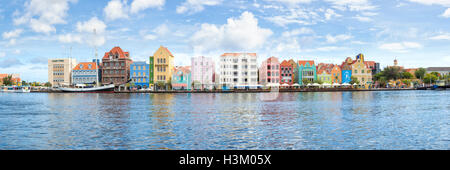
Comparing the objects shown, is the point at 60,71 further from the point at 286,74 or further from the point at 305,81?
the point at 305,81

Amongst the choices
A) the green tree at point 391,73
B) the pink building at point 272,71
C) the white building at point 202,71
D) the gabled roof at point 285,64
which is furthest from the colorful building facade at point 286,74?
the green tree at point 391,73

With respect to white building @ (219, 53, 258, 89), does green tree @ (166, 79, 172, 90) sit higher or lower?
lower

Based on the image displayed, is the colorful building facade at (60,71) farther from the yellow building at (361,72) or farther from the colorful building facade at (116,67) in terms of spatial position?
the yellow building at (361,72)

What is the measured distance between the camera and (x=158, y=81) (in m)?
143

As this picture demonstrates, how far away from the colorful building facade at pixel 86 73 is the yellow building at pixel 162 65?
27135 millimetres

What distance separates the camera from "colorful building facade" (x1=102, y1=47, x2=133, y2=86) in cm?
14738

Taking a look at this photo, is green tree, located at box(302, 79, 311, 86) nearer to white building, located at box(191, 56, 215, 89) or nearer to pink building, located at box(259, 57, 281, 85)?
pink building, located at box(259, 57, 281, 85)

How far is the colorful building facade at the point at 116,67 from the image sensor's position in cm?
14738

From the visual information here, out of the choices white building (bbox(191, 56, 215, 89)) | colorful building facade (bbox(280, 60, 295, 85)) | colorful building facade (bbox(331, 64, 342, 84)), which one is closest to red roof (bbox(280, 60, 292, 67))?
colorful building facade (bbox(280, 60, 295, 85))

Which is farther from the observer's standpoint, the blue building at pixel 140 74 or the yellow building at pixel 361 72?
the yellow building at pixel 361 72

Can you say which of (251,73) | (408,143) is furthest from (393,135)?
(251,73)

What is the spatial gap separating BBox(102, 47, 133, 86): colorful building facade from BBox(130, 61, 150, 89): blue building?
344 cm

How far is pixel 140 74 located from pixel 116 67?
10780 mm
